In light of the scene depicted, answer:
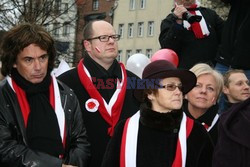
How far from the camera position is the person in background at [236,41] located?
5.78 meters

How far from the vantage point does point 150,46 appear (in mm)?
56875

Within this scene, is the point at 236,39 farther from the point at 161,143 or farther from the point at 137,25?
the point at 137,25

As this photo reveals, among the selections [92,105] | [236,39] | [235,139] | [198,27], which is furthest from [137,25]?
[235,139]

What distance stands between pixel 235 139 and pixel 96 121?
2.74 m

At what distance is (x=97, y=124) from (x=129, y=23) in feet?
177

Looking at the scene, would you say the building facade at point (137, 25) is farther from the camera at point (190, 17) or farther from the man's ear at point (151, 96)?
the man's ear at point (151, 96)

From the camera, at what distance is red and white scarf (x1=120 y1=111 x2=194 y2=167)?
3.94 m

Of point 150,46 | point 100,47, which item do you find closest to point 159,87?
point 100,47

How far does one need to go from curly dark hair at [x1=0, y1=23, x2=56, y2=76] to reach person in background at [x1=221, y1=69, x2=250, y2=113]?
98.1 inches

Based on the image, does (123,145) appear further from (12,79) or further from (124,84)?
(124,84)

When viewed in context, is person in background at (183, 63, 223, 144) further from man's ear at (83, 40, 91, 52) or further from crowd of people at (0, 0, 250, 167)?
man's ear at (83, 40, 91, 52)

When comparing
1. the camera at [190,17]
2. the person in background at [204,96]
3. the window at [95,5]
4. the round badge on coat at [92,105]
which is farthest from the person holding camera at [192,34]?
the window at [95,5]

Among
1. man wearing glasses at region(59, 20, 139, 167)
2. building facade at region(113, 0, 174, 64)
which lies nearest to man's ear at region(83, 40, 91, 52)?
man wearing glasses at region(59, 20, 139, 167)

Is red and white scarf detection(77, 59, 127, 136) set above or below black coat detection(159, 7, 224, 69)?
below
